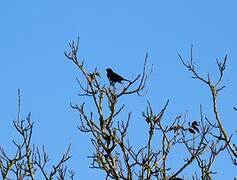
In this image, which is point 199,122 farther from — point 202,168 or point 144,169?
point 144,169

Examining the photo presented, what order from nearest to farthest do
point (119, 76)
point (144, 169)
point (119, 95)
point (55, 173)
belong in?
point (144, 169), point (119, 95), point (55, 173), point (119, 76)

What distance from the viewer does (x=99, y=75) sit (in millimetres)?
7086

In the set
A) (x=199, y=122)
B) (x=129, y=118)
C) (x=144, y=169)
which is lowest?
(x=144, y=169)

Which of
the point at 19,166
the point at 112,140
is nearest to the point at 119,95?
the point at 112,140

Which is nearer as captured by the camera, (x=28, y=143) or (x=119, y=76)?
(x=28, y=143)

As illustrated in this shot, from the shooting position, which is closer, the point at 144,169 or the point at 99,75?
the point at 144,169

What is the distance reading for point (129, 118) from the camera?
21.6 feet

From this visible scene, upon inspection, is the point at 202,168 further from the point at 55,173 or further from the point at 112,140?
the point at 55,173

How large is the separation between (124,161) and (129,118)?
542mm

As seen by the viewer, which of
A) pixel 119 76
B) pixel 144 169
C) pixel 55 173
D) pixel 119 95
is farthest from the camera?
pixel 119 76

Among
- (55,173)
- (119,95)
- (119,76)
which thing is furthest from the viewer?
(119,76)

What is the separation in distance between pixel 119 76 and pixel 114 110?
1.47 m

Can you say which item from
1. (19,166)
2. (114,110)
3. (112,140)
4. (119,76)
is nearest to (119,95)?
(114,110)

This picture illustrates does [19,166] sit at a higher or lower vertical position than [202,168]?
higher
